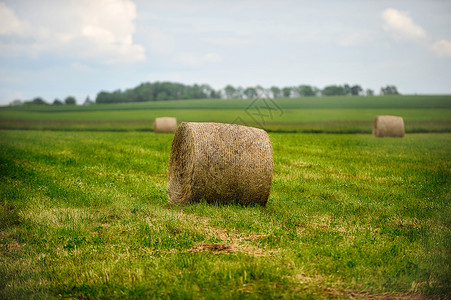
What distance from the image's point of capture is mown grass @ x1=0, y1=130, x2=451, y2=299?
5.68 meters

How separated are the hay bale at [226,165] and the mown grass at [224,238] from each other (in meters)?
0.39

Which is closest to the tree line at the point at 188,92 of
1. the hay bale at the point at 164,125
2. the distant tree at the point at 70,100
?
the distant tree at the point at 70,100

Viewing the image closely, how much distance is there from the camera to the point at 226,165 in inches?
367

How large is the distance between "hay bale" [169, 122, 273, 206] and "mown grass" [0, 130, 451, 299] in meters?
0.39

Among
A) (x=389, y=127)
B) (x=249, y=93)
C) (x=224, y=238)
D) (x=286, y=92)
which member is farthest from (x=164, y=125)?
(x=286, y=92)

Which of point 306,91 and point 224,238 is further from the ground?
point 306,91

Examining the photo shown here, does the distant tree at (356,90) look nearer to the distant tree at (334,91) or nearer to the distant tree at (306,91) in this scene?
the distant tree at (334,91)

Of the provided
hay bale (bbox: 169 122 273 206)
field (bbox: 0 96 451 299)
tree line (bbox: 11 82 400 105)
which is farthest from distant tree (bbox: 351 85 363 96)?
hay bale (bbox: 169 122 273 206)

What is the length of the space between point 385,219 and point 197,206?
4168 millimetres

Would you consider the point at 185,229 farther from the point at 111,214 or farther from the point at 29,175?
the point at 29,175

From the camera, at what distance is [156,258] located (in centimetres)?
648

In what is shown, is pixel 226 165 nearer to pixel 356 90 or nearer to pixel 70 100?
pixel 356 90

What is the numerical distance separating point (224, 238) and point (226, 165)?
2263 millimetres

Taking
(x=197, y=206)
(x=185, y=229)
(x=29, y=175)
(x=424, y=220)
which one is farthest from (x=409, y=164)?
(x=29, y=175)
